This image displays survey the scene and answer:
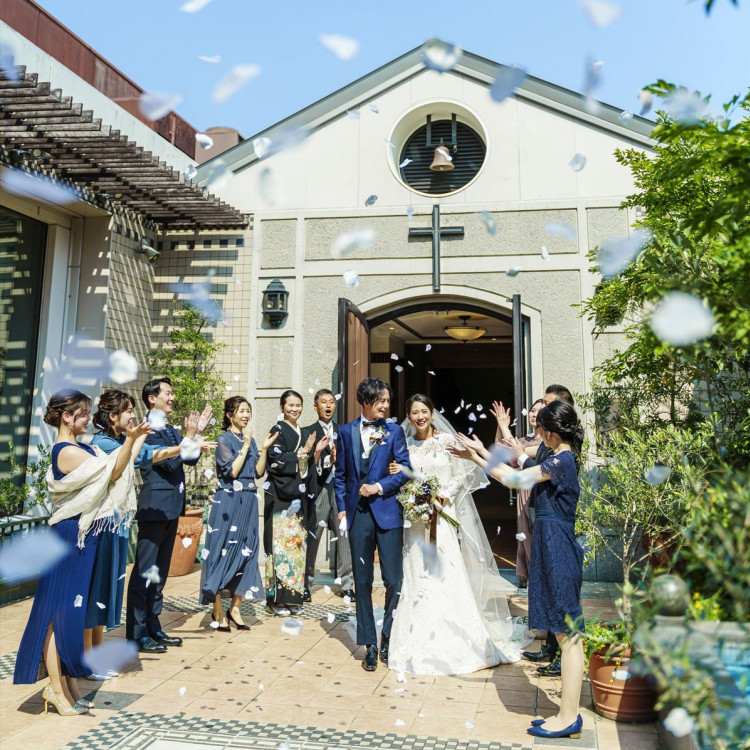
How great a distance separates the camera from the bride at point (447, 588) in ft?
15.5

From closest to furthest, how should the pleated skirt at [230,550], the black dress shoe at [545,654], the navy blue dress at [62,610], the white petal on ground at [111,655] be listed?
1. the navy blue dress at [62,610]
2. the white petal on ground at [111,655]
3. the black dress shoe at [545,654]
4. the pleated skirt at [230,550]

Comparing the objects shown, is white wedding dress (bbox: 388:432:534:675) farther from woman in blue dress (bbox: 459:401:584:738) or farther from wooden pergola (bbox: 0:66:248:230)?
wooden pergola (bbox: 0:66:248:230)

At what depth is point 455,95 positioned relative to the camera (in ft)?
27.4

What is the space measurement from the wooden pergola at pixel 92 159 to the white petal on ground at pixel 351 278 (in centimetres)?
145

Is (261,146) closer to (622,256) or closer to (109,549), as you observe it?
(622,256)

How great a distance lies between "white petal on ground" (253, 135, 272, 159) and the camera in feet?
28.2

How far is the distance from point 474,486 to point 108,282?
16.1ft

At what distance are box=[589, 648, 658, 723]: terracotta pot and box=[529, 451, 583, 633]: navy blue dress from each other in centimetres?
34

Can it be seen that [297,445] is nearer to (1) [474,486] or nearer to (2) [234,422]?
(2) [234,422]

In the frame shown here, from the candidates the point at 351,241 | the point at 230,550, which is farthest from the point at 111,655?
the point at 351,241

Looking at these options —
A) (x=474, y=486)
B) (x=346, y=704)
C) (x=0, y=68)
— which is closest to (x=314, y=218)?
(x=0, y=68)

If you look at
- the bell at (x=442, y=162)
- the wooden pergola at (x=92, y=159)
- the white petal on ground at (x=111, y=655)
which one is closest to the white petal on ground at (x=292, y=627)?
the white petal on ground at (x=111, y=655)

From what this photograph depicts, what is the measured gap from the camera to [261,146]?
8.59 m

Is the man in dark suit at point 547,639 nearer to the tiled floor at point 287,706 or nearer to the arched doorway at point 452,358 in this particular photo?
the tiled floor at point 287,706
